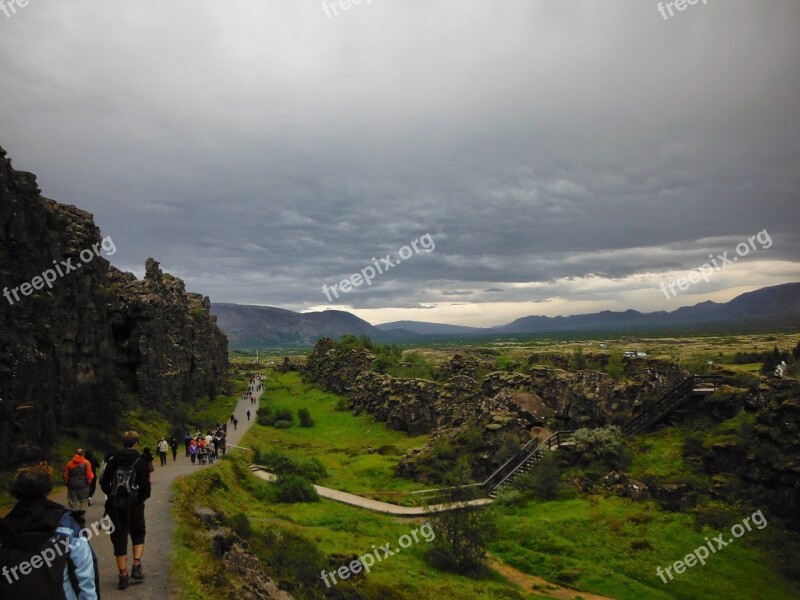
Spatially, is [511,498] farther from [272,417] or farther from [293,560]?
[272,417]

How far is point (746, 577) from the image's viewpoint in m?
23.2

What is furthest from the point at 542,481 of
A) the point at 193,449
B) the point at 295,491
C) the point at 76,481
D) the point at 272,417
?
the point at 272,417

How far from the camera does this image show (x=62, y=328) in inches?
1455

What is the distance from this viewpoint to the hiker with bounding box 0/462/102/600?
5.83m

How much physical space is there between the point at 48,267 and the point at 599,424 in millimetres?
45545

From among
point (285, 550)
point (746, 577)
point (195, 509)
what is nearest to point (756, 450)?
point (746, 577)

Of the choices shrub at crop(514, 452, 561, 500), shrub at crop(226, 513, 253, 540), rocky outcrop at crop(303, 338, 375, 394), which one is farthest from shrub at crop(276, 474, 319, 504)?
rocky outcrop at crop(303, 338, 375, 394)

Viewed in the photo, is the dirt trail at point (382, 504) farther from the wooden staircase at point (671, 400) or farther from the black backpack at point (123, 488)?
the black backpack at point (123, 488)

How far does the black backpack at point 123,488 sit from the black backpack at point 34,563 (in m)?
5.20

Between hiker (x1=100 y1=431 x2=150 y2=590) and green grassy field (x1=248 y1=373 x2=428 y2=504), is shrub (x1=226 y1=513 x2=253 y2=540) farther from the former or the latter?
green grassy field (x1=248 y1=373 x2=428 y2=504)

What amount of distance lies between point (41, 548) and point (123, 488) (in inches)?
223

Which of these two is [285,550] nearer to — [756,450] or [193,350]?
[756,450]

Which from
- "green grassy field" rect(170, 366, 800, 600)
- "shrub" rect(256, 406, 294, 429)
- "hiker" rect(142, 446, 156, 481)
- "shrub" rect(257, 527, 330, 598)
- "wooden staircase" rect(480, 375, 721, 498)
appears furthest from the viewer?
"shrub" rect(256, 406, 294, 429)

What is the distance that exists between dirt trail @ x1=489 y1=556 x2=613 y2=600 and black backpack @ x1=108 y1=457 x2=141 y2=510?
20.0 meters
